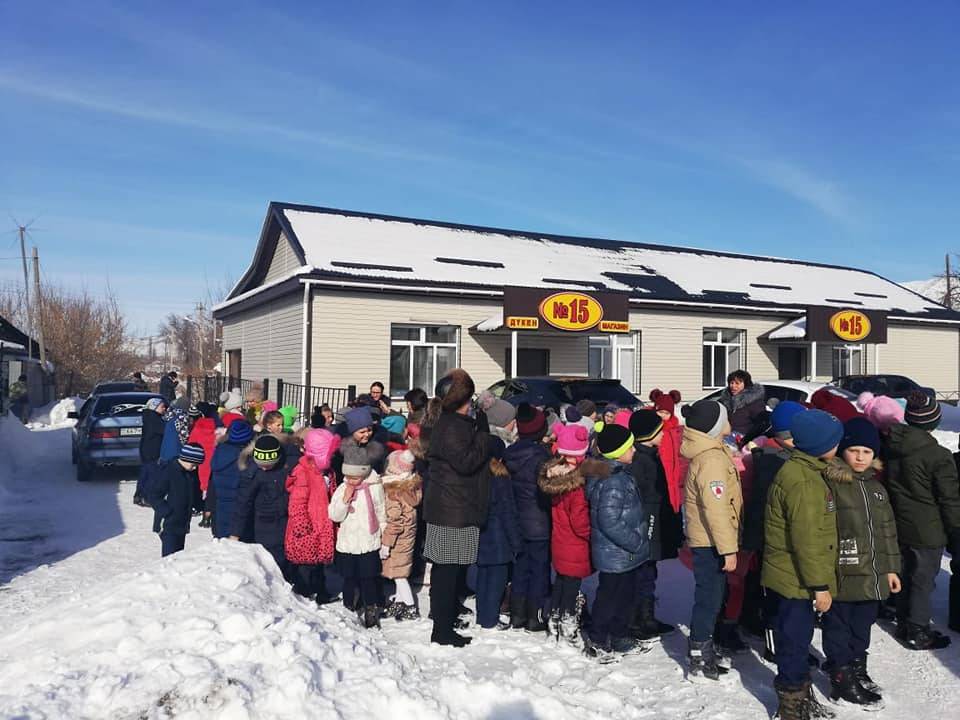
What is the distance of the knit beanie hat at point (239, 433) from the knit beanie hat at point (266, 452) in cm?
58

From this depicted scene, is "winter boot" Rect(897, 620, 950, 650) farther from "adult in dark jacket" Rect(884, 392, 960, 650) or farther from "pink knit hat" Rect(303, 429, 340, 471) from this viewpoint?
"pink knit hat" Rect(303, 429, 340, 471)

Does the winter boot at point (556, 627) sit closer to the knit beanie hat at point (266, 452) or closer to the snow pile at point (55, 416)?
the knit beanie hat at point (266, 452)

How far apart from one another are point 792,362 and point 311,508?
65.7 feet

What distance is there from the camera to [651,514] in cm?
524

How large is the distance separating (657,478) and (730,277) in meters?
19.8

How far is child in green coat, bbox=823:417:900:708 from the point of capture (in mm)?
4113

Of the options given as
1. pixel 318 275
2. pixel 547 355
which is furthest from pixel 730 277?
pixel 318 275

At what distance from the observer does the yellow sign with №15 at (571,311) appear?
16.0m

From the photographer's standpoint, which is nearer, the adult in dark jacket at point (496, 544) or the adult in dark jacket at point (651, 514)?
the adult in dark jacket at point (651, 514)

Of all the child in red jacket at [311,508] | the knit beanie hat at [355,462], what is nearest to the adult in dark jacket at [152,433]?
the child in red jacket at [311,508]

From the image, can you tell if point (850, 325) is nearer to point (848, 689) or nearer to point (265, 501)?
point (848, 689)

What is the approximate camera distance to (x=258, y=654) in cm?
404

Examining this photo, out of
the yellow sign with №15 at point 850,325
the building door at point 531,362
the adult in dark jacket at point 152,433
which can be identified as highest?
the yellow sign with №15 at point 850,325

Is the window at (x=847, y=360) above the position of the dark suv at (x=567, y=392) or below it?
above
